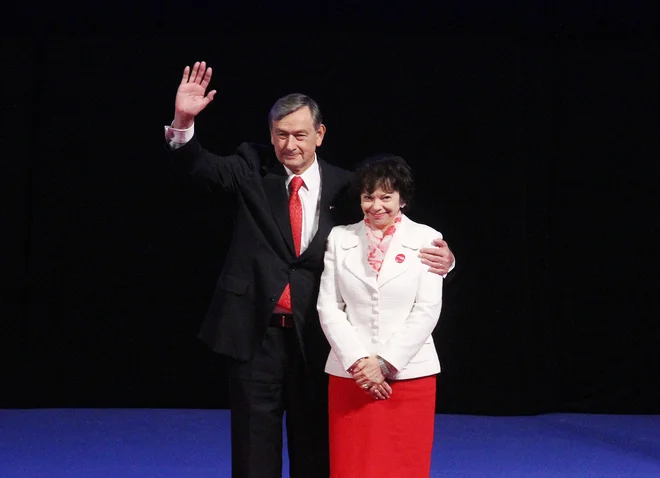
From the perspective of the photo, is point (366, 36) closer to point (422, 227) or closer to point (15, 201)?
point (15, 201)

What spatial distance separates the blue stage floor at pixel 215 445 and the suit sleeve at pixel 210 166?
1.63 metres

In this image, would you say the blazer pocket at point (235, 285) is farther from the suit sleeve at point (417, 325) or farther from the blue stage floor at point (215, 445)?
the blue stage floor at point (215, 445)

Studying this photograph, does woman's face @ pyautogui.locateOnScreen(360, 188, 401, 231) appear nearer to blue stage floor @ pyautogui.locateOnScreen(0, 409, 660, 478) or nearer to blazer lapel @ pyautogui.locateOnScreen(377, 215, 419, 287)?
blazer lapel @ pyautogui.locateOnScreen(377, 215, 419, 287)

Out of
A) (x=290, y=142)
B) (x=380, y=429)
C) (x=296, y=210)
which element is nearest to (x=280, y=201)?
(x=296, y=210)

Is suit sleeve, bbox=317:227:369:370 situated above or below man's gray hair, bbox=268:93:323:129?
below

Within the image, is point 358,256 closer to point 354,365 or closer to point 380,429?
point 354,365

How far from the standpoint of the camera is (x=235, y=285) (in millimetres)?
2672

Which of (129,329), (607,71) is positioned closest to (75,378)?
(129,329)

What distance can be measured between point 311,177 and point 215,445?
6.93 ft

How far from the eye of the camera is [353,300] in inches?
102

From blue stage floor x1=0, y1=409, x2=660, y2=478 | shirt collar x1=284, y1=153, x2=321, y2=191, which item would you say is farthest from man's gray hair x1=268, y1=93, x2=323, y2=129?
blue stage floor x1=0, y1=409, x2=660, y2=478

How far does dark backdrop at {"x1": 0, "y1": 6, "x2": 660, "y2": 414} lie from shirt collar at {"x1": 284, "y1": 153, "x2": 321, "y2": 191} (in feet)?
8.08

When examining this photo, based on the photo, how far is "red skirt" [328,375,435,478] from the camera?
2.56m

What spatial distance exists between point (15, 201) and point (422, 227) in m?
3.31
